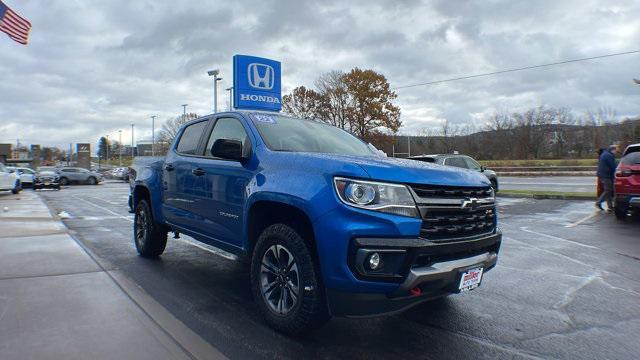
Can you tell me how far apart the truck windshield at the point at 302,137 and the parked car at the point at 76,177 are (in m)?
38.7

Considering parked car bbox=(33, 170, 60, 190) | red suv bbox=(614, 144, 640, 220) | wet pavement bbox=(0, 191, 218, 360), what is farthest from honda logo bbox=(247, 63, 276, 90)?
parked car bbox=(33, 170, 60, 190)

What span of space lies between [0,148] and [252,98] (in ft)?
245

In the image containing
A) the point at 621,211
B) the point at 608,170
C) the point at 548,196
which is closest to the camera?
the point at 621,211

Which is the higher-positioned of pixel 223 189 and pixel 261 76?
pixel 261 76

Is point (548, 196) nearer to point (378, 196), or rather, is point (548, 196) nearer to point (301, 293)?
point (378, 196)

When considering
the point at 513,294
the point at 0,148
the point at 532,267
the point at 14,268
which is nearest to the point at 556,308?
the point at 513,294

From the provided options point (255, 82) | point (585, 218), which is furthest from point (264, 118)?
point (255, 82)

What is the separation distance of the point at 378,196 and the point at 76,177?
1608 inches

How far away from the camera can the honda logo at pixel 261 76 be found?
1398 centimetres

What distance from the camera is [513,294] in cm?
487

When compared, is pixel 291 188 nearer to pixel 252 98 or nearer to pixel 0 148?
pixel 252 98

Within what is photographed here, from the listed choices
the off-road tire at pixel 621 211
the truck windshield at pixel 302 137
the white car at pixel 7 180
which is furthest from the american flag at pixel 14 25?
the off-road tire at pixel 621 211

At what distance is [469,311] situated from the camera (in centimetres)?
432

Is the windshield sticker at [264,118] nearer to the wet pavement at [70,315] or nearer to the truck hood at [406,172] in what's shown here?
the truck hood at [406,172]
